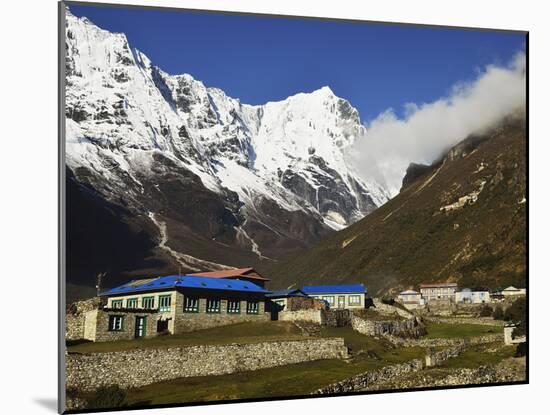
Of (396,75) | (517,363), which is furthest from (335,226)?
(517,363)

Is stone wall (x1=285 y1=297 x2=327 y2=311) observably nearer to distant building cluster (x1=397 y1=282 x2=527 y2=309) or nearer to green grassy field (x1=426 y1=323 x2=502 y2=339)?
distant building cluster (x1=397 y1=282 x2=527 y2=309)

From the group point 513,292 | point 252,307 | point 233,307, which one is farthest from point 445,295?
point 233,307

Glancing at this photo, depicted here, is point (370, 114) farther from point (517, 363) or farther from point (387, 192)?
point (517, 363)

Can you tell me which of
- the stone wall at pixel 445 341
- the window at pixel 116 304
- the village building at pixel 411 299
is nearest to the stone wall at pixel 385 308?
the village building at pixel 411 299

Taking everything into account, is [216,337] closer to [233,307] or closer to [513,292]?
[233,307]

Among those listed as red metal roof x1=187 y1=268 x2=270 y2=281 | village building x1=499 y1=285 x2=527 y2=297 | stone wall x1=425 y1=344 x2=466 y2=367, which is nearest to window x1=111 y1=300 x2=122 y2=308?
red metal roof x1=187 y1=268 x2=270 y2=281
